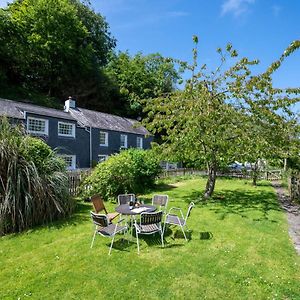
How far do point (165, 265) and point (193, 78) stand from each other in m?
10.5

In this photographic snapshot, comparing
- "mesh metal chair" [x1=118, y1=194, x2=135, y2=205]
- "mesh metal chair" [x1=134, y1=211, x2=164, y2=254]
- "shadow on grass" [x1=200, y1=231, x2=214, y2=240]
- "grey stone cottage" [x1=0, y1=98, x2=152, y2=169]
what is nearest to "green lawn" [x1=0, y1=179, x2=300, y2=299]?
"shadow on grass" [x1=200, y1=231, x2=214, y2=240]

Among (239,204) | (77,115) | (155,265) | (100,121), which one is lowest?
(155,265)

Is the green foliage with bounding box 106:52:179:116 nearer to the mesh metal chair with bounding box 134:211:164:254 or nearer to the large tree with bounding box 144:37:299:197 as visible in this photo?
the large tree with bounding box 144:37:299:197

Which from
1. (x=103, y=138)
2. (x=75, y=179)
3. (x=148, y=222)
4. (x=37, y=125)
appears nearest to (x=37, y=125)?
(x=37, y=125)

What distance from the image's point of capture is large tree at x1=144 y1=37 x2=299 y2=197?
12.4 metres

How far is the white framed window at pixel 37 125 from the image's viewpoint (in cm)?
2100

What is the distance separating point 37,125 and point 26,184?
47.8 ft

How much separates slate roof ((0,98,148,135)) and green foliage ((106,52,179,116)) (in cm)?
1119

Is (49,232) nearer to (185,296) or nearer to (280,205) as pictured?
(185,296)

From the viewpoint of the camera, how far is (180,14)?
461 inches

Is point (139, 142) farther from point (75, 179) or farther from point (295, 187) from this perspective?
point (295, 187)

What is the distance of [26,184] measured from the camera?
8492mm

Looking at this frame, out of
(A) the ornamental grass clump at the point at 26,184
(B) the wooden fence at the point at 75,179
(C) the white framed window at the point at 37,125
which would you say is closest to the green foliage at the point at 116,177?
(B) the wooden fence at the point at 75,179

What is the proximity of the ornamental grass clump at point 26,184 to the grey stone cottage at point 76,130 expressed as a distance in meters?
9.54
